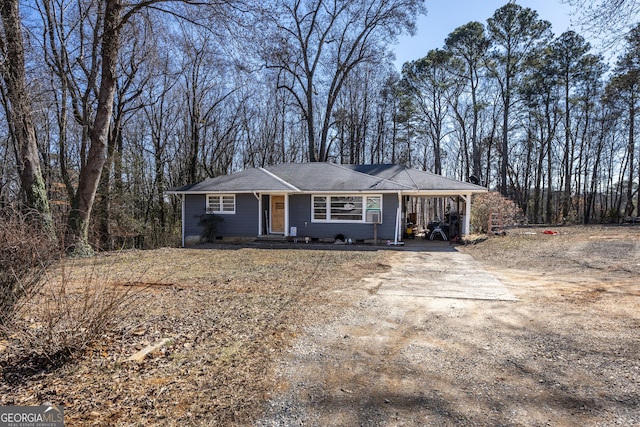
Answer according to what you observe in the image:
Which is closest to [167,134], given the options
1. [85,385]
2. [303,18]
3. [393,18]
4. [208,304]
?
[303,18]

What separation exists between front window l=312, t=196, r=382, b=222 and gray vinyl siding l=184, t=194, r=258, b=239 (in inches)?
101

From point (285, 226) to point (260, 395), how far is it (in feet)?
36.1

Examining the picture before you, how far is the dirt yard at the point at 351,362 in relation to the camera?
7.45 ft

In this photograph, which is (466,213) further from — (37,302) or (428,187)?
(37,302)

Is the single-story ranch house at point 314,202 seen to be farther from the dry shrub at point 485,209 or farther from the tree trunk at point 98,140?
the tree trunk at point 98,140

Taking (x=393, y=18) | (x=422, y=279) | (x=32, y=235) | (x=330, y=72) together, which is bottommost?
(x=422, y=279)

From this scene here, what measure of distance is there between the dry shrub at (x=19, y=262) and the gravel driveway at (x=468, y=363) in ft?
8.05

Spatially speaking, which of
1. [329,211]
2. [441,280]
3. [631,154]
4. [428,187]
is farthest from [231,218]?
[631,154]

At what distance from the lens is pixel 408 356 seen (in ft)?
10.3

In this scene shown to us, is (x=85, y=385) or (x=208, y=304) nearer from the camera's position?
(x=85, y=385)

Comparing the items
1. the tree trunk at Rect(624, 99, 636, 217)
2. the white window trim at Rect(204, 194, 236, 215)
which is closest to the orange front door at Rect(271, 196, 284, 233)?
the white window trim at Rect(204, 194, 236, 215)

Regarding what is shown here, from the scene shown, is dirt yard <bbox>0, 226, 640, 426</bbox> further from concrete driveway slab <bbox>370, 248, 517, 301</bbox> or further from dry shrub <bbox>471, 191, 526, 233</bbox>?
dry shrub <bbox>471, 191, 526, 233</bbox>

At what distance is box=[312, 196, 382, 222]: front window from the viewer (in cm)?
1284

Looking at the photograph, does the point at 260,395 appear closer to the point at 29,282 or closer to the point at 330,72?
the point at 29,282
